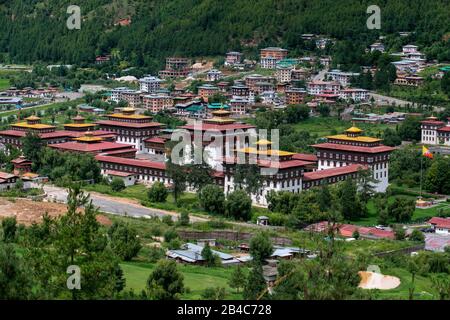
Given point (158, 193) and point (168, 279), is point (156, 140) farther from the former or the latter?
point (168, 279)

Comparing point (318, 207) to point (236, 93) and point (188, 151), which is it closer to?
point (188, 151)

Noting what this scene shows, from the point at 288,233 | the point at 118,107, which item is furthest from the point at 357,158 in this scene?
the point at 118,107

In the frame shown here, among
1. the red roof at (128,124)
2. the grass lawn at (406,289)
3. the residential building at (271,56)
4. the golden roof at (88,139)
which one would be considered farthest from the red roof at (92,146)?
the residential building at (271,56)

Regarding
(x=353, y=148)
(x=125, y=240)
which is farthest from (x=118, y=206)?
(x=353, y=148)

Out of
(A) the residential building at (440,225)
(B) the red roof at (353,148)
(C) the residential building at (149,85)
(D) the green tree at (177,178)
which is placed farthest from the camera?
(C) the residential building at (149,85)

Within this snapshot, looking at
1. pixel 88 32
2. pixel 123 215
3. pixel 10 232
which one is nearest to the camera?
pixel 10 232

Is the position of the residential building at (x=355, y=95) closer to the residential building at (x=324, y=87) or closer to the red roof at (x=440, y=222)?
the residential building at (x=324, y=87)

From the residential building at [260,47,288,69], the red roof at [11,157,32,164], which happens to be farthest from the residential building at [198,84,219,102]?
the red roof at [11,157,32,164]
